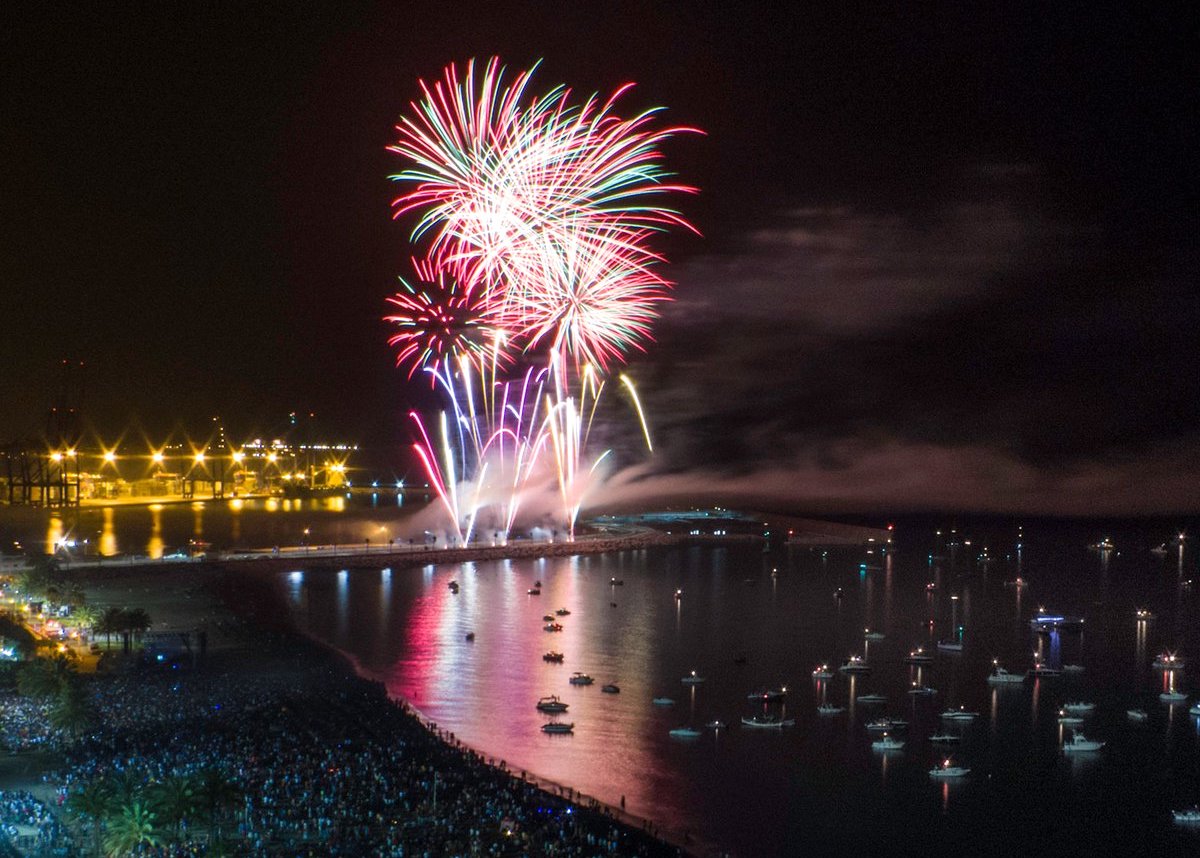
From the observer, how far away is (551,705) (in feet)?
55.7

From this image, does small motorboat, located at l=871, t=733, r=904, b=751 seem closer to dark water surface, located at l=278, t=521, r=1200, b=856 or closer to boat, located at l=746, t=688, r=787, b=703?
dark water surface, located at l=278, t=521, r=1200, b=856

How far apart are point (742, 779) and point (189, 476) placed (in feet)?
169

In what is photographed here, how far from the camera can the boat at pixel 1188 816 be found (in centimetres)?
1300

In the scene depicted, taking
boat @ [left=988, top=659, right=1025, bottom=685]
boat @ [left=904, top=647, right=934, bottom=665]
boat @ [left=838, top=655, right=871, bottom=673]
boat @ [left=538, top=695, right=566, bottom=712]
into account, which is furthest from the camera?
boat @ [left=904, top=647, right=934, bottom=665]

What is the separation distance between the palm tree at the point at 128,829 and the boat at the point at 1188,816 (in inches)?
403

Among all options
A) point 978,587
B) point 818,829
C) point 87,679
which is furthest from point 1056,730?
point 978,587

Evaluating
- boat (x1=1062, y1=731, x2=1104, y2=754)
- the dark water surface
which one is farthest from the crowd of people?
boat (x1=1062, y1=731, x2=1104, y2=754)

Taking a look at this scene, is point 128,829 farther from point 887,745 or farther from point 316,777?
point 887,745

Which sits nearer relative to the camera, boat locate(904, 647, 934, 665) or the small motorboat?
the small motorboat

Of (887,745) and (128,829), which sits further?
(887,745)

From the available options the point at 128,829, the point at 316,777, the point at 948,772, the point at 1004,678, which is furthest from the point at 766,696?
the point at 128,829

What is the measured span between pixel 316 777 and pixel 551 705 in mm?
6169

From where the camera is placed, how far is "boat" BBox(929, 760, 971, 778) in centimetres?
1444

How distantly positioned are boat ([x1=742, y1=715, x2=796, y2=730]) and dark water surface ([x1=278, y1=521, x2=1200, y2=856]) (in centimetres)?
19
